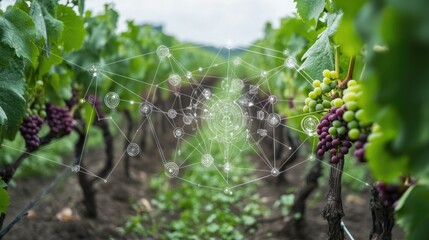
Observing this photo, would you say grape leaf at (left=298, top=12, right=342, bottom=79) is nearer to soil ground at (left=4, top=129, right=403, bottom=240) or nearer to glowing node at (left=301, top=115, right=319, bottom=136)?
glowing node at (left=301, top=115, right=319, bottom=136)

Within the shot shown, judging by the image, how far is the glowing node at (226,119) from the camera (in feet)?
10.4

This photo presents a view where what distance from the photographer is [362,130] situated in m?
1.57

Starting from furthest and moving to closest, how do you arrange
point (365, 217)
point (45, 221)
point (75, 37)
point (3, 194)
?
1. point (365, 217)
2. point (45, 221)
3. point (75, 37)
4. point (3, 194)

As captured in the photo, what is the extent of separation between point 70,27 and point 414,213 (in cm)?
260

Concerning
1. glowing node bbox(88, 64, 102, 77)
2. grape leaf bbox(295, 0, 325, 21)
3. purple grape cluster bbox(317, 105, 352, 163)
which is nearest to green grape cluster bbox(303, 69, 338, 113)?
purple grape cluster bbox(317, 105, 352, 163)

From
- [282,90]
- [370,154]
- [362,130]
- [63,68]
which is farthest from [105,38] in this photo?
[370,154]

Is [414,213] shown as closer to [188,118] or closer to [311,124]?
[311,124]

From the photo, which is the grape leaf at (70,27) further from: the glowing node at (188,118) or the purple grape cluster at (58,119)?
the glowing node at (188,118)

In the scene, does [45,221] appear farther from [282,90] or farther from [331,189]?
[331,189]

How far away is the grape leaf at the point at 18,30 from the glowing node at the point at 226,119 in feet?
4.14

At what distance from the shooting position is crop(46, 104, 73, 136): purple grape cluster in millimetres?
3812

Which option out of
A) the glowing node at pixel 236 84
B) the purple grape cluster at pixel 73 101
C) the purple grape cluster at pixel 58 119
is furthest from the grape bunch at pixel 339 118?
the purple grape cluster at pixel 73 101

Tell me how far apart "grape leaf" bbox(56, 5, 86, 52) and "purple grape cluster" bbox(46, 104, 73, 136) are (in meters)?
0.68

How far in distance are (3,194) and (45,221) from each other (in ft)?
9.32
